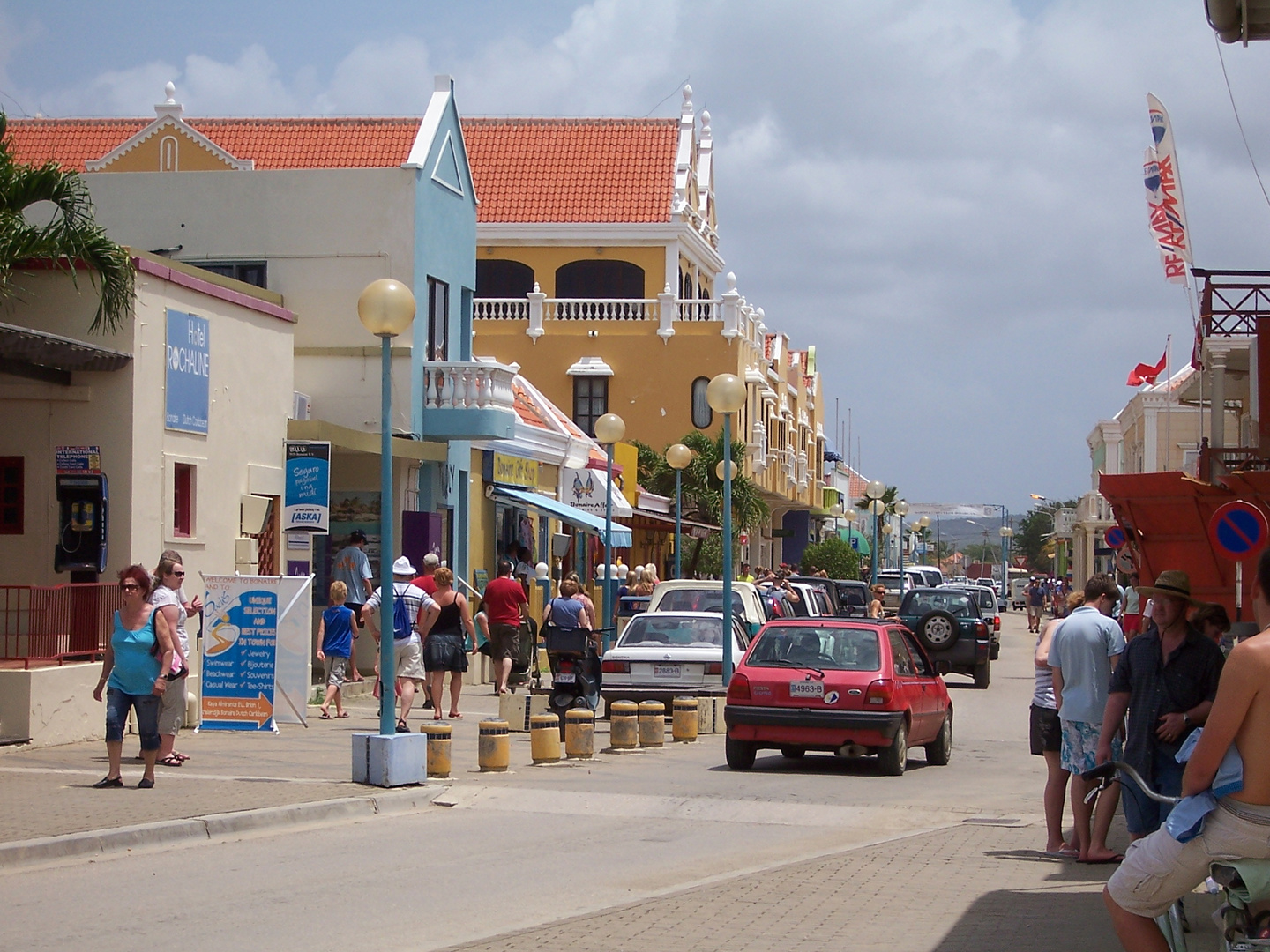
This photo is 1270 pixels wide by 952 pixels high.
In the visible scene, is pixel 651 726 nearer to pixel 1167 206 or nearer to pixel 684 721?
pixel 684 721

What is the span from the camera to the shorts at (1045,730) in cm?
1083

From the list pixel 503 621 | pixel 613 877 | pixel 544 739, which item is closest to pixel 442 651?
pixel 544 739

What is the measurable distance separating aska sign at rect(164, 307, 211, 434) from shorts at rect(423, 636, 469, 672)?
3.53 m

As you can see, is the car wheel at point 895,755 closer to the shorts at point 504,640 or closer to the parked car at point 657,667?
the parked car at point 657,667

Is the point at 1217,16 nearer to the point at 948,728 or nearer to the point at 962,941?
the point at 962,941

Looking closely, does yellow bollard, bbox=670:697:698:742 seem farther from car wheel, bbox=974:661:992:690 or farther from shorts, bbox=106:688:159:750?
car wheel, bbox=974:661:992:690

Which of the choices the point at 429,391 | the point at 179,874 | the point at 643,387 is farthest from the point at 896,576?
the point at 179,874

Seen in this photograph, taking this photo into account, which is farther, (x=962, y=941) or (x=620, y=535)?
(x=620, y=535)

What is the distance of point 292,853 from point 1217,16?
7573 millimetres

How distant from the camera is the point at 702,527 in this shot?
41.6 m

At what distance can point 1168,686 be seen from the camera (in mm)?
8305

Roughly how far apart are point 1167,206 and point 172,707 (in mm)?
21816

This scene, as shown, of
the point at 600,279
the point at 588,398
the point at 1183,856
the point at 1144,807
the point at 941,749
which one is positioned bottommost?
the point at 941,749

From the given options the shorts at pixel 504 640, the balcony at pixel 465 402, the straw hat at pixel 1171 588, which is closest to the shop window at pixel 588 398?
the balcony at pixel 465 402
